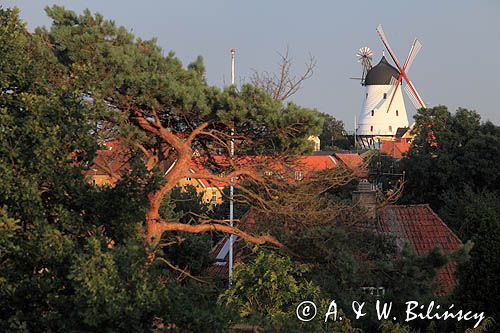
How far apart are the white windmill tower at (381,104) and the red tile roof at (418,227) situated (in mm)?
72622

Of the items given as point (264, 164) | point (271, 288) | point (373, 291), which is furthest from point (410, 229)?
point (264, 164)

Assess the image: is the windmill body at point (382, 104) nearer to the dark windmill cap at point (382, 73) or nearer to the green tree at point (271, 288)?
the dark windmill cap at point (382, 73)

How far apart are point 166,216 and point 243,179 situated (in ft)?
7.81

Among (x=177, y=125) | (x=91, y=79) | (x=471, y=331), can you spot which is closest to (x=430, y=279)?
(x=471, y=331)

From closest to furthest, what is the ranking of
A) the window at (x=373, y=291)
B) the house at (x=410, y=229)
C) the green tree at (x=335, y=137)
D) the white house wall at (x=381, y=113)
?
1. the window at (x=373, y=291)
2. the house at (x=410, y=229)
3. the white house wall at (x=381, y=113)
4. the green tree at (x=335, y=137)

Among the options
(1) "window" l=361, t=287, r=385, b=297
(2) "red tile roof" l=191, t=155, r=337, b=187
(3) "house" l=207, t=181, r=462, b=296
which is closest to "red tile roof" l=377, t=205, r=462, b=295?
(3) "house" l=207, t=181, r=462, b=296

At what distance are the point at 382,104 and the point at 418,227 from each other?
7625cm

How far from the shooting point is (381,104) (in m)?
98.9

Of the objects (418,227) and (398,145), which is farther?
(398,145)

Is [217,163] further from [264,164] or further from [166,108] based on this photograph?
[166,108]

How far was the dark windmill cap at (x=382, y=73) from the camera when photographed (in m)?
96.6

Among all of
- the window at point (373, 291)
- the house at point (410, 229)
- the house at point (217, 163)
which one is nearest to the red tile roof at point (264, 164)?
the house at point (217, 163)

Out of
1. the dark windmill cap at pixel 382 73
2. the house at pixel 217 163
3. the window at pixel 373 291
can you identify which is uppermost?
the dark windmill cap at pixel 382 73

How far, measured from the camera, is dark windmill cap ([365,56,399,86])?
317 ft
